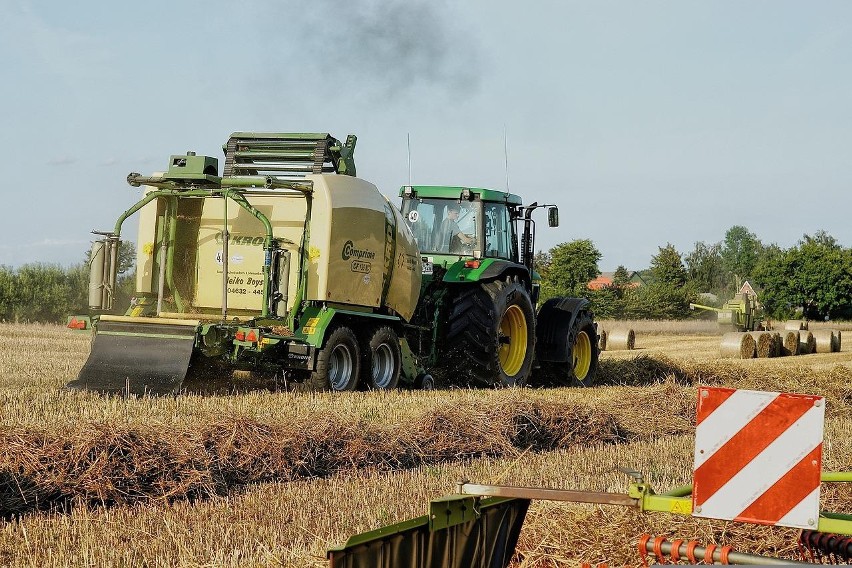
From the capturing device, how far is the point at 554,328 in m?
14.0

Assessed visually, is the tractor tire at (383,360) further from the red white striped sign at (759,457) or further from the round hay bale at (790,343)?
the round hay bale at (790,343)

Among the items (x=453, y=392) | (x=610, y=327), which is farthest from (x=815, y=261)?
(x=453, y=392)

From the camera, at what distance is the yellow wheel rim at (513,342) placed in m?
13.3

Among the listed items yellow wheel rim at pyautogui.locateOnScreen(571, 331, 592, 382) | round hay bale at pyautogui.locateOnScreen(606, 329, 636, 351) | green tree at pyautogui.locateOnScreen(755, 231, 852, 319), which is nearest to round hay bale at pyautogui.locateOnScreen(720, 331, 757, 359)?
round hay bale at pyautogui.locateOnScreen(606, 329, 636, 351)

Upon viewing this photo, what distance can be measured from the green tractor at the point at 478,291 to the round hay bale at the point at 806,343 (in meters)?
16.2

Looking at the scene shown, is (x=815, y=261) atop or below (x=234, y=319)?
atop

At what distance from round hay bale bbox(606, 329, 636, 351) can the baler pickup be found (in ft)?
64.1

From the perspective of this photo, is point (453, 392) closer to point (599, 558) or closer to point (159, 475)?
point (159, 475)

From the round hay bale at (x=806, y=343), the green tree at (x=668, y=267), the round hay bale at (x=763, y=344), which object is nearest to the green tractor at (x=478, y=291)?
the round hay bale at (x=763, y=344)

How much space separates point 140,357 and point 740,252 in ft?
327

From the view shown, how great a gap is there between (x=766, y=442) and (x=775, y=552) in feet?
3.67

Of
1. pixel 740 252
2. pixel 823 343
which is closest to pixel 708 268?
pixel 740 252

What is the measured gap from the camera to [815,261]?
59.3m

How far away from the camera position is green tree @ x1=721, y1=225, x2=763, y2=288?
9538 centimetres
